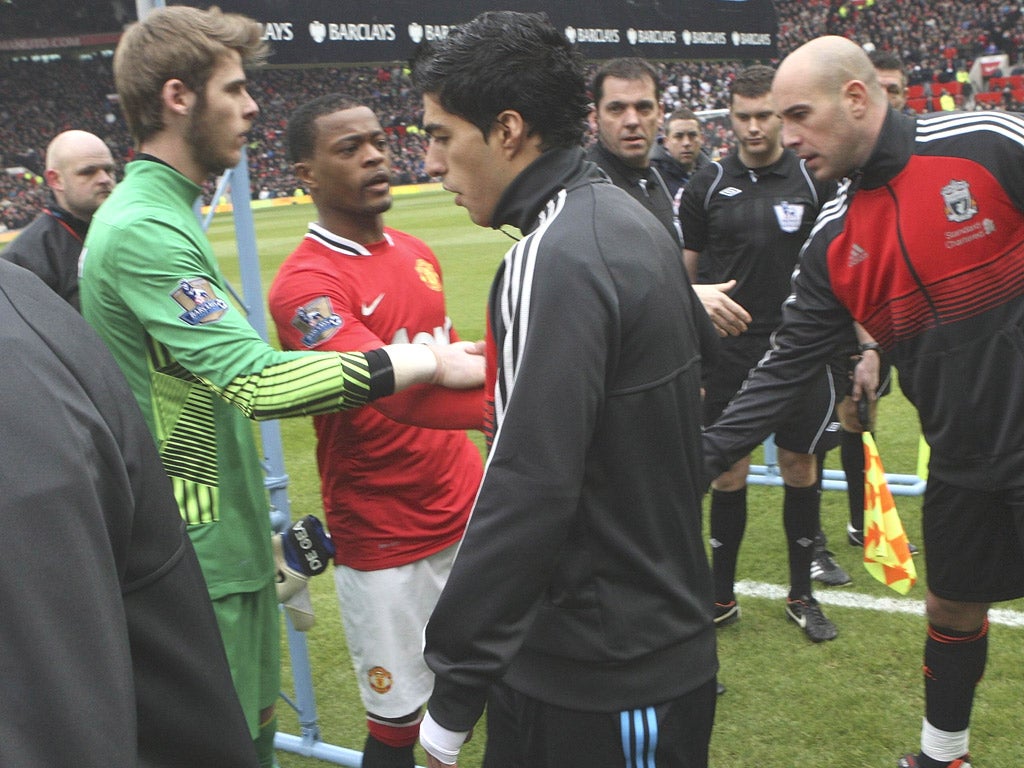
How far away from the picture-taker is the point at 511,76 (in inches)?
67.7

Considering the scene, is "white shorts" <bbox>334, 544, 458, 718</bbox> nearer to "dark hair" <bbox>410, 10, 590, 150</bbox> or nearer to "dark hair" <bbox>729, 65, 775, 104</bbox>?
"dark hair" <bbox>410, 10, 590, 150</bbox>

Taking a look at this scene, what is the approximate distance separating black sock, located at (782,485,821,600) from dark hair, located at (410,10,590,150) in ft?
9.93

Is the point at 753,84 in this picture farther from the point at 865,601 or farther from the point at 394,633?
the point at 394,633

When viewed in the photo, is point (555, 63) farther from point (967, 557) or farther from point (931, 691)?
point (931, 691)

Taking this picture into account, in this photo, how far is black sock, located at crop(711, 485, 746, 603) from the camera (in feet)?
14.3

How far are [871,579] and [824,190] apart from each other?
6.18ft

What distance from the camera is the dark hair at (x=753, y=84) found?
4773 millimetres

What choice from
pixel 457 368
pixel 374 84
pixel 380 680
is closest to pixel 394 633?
pixel 380 680

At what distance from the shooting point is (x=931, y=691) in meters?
3.08

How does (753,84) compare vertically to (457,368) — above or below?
above

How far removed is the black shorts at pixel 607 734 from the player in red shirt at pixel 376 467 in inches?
42.8

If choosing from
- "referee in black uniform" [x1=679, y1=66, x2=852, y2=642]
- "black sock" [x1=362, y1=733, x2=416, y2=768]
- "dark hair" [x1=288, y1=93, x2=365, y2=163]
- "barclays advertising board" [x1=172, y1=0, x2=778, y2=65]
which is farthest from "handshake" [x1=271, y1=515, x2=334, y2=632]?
"barclays advertising board" [x1=172, y1=0, x2=778, y2=65]

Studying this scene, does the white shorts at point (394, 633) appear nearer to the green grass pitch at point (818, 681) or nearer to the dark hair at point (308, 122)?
the green grass pitch at point (818, 681)

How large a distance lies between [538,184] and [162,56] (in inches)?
43.7
